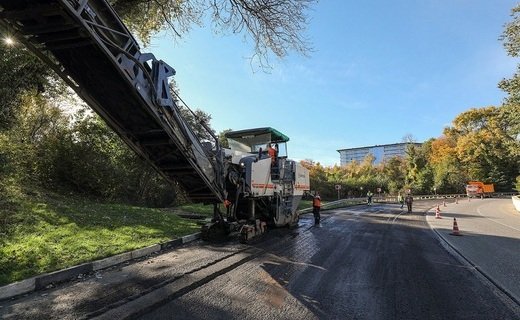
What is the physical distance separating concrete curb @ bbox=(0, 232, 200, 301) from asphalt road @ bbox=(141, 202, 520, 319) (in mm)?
2461

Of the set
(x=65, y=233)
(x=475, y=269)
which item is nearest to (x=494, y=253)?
(x=475, y=269)

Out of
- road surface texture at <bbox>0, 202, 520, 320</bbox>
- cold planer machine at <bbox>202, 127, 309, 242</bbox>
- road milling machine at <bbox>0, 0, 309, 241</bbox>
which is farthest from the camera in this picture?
cold planer machine at <bbox>202, 127, 309, 242</bbox>

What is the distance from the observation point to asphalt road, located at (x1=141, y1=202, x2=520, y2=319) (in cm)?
567

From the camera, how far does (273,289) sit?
6801mm

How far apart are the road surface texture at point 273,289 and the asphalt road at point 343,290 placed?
0.02 meters

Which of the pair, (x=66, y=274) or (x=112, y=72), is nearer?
(x=112, y=72)

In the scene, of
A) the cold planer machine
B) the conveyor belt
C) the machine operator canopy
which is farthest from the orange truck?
the conveyor belt

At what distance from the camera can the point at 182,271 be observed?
25.6 ft

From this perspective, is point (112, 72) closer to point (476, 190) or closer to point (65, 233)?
point (65, 233)

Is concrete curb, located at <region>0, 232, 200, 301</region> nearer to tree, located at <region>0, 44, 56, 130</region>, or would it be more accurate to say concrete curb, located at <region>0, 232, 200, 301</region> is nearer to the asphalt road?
the asphalt road

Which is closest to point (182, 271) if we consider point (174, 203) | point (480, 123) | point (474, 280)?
point (474, 280)

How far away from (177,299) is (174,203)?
19211 millimetres

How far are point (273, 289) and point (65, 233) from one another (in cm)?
606

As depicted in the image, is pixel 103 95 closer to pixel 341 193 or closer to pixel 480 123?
pixel 341 193
